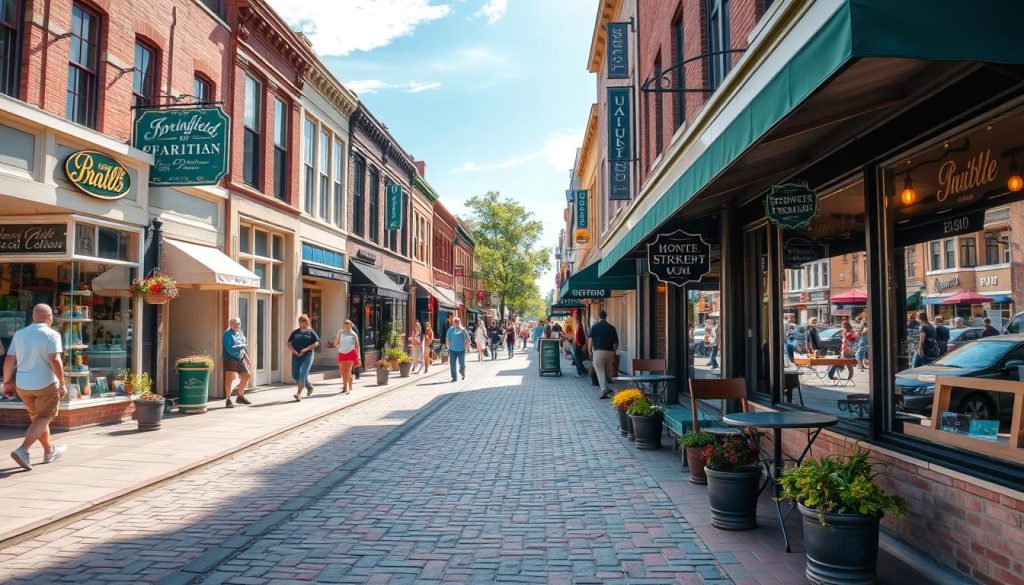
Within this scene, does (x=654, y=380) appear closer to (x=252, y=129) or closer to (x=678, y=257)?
(x=678, y=257)

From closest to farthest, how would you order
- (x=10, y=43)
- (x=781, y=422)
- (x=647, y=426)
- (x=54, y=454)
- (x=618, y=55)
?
1. (x=781, y=422)
2. (x=54, y=454)
3. (x=647, y=426)
4. (x=10, y=43)
5. (x=618, y=55)

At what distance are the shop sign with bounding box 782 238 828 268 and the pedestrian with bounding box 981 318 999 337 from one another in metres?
2.32

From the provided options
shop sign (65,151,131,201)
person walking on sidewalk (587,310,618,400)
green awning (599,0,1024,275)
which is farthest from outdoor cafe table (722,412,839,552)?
shop sign (65,151,131,201)

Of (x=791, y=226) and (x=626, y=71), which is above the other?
(x=626, y=71)

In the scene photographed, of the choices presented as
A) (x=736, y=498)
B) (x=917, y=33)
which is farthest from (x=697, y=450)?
(x=917, y=33)

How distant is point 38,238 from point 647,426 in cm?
919

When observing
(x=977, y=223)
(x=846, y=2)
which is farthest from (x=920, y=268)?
(x=846, y=2)

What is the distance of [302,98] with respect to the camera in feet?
62.8

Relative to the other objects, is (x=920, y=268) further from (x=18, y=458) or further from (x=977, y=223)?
(x=18, y=458)

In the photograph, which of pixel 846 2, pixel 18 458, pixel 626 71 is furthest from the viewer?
pixel 626 71

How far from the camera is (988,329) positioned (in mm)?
4664

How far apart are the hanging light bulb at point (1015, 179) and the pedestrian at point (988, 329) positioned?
2.82 ft

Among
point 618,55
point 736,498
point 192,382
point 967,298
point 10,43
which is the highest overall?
point 618,55

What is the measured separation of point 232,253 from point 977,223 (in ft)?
45.6
